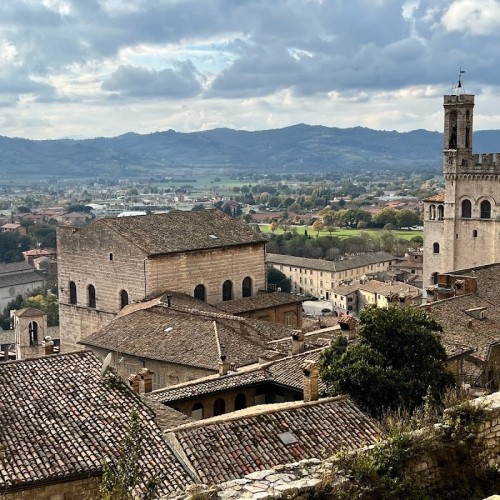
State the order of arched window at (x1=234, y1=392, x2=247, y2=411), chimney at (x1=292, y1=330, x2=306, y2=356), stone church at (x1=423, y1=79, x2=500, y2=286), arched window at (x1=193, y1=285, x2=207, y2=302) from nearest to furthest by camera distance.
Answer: arched window at (x1=234, y1=392, x2=247, y2=411)
chimney at (x1=292, y1=330, x2=306, y2=356)
arched window at (x1=193, y1=285, x2=207, y2=302)
stone church at (x1=423, y1=79, x2=500, y2=286)

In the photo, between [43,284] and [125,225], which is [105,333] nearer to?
[125,225]

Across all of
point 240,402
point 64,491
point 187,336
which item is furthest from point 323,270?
point 64,491

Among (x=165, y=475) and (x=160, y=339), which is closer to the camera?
(x=165, y=475)

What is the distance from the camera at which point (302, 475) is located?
1033 cm

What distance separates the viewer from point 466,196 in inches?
2459

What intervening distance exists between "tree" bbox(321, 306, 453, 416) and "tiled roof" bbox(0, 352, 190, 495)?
5.98m

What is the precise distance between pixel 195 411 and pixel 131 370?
34.1 feet

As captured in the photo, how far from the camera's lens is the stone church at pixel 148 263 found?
147 ft

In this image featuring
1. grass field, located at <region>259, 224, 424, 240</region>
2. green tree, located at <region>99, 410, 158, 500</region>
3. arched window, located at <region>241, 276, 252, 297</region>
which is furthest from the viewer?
grass field, located at <region>259, 224, 424, 240</region>

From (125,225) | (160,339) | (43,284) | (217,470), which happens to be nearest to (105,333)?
(160,339)

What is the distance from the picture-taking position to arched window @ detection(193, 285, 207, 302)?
46469 millimetres

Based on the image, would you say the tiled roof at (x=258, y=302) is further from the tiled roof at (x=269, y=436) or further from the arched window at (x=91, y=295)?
the tiled roof at (x=269, y=436)

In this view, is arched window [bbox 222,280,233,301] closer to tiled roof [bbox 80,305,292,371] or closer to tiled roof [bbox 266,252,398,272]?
tiled roof [bbox 80,305,292,371]

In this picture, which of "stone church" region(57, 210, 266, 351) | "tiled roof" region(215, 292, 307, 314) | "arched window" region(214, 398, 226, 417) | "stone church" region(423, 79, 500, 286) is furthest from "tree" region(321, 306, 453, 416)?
"stone church" region(423, 79, 500, 286)
